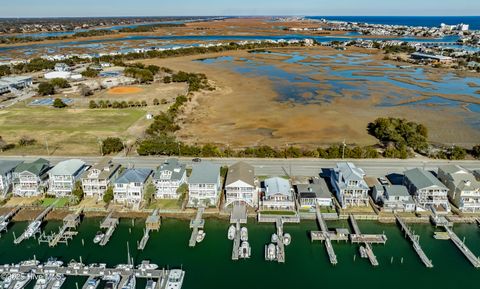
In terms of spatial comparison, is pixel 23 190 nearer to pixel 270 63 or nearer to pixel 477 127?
pixel 477 127

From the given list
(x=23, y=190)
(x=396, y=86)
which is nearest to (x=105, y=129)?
(x=23, y=190)

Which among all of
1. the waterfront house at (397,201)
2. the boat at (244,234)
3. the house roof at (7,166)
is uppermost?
the house roof at (7,166)

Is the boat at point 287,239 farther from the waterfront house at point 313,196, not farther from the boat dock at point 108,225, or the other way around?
the boat dock at point 108,225

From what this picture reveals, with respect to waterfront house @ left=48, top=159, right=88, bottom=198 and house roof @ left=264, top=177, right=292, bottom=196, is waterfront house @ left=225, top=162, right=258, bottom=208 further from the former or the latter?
waterfront house @ left=48, top=159, right=88, bottom=198

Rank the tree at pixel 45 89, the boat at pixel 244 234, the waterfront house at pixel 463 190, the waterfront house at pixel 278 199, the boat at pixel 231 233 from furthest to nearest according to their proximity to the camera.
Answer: the tree at pixel 45 89
the waterfront house at pixel 278 199
the waterfront house at pixel 463 190
the boat at pixel 231 233
the boat at pixel 244 234

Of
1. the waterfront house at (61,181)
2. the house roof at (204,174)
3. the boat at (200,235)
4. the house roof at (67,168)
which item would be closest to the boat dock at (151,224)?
the boat at (200,235)

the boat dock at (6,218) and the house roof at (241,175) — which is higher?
the house roof at (241,175)

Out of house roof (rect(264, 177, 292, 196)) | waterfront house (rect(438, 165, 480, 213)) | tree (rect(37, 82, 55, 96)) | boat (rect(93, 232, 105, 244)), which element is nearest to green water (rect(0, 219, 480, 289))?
boat (rect(93, 232, 105, 244))

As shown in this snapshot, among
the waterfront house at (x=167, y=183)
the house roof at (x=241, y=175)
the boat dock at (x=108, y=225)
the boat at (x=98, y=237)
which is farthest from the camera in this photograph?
the waterfront house at (x=167, y=183)
